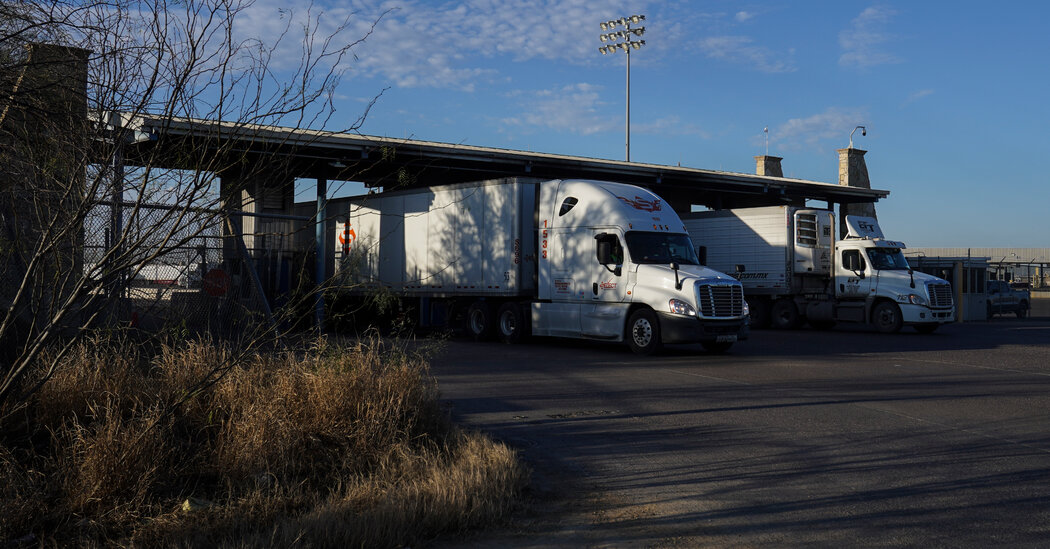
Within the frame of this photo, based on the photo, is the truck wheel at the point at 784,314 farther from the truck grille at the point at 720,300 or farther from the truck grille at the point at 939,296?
the truck grille at the point at 720,300

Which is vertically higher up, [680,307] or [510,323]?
[680,307]

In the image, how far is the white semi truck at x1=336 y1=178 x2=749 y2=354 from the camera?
1725 cm

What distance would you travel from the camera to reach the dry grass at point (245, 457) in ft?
17.6

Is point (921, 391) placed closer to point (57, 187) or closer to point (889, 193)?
point (57, 187)

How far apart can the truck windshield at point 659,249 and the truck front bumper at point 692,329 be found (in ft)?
4.37

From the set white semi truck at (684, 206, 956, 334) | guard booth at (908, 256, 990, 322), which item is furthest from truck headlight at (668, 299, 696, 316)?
guard booth at (908, 256, 990, 322)

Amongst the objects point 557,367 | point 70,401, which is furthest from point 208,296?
point 70,401

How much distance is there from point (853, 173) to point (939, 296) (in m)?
15.9

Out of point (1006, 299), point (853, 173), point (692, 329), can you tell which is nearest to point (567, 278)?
point (692, 329)

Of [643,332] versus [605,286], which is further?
[605,286]

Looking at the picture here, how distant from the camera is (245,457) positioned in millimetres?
6426

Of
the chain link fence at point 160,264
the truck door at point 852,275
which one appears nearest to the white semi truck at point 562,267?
the chain link fence at point 160,264

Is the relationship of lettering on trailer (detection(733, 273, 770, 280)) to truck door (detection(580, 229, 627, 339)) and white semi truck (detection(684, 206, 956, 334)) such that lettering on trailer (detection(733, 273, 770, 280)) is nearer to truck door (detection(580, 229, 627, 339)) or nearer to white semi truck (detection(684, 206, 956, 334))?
white semi truck (detection(684, 206, 956, 334))

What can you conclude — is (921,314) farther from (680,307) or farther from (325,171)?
(325,171)
